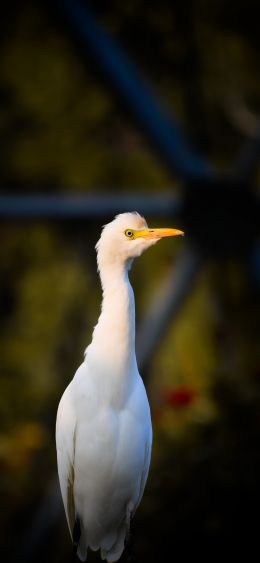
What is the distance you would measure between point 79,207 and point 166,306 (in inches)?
34.1

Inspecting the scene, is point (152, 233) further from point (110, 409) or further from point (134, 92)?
point (134, 92)

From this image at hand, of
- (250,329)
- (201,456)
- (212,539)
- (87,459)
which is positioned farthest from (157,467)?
(250,329)

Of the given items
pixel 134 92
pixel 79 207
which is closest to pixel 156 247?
pixel 79 207

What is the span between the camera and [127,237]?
99.1 inches

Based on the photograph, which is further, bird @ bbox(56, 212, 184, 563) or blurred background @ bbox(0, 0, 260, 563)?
blurred background @ bbox(0, 0, 260, 563)

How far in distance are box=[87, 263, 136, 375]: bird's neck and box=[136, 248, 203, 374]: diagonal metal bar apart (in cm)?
256

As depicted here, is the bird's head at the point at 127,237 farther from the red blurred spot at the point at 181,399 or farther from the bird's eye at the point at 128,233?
the red blurred spot at the point at 181,399

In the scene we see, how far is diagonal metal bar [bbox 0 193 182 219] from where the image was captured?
5.11 m

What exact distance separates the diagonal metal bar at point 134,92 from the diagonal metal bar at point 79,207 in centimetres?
25

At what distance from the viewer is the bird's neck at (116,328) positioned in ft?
8.57

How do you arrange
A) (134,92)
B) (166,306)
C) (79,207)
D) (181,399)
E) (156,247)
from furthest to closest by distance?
(156,247) → (166,306) → (79,207) → (134,92) → (181,399)

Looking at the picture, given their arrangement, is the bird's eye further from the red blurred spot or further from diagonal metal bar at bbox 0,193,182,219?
diagonal metal bar at bbox 0,193,182,219

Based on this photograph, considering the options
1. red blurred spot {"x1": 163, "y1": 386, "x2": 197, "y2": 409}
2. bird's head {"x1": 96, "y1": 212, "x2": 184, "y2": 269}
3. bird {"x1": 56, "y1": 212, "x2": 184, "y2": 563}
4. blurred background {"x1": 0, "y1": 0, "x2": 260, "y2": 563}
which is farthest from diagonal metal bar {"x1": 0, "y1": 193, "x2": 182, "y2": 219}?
bird's head {"x1": 96, "y1": 212, "x2": 184, "y2": 269}

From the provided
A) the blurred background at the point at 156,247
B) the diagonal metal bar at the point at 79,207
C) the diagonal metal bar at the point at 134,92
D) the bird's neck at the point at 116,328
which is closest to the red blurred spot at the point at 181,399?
the blurred background at the point at 156,247
